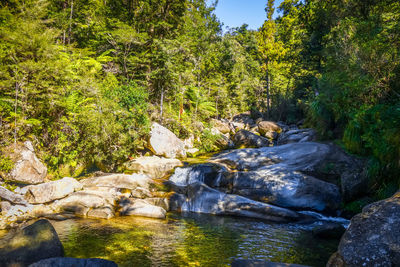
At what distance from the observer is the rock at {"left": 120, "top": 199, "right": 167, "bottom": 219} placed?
6.93 metres

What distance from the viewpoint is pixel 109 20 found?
1520 cm

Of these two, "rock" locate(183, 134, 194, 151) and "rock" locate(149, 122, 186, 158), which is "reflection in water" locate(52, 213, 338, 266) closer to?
"rock" locate(149, 122, 186, 158)

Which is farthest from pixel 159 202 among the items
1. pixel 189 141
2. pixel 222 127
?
pixel 222 127

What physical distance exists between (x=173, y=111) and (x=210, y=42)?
8.96 meters

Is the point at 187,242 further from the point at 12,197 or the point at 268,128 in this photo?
the point at 268,128

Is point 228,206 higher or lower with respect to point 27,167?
lower

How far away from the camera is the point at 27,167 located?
874cm

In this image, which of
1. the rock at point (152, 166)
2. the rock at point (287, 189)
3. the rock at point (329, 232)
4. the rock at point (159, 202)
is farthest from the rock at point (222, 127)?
the rock at point (329, 232)

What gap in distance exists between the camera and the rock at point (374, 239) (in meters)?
2.79

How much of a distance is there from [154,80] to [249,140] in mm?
8144

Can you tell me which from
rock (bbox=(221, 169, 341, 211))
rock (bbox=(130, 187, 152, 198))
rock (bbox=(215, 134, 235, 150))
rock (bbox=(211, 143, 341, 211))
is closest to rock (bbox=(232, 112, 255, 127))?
rock (bbox=(215, 134, 235, 150))

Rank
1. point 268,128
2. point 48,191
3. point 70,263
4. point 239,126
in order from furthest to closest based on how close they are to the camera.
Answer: point 239,126 < point 268,128 < point 48,191 < point 70,263

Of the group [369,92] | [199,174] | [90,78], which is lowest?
[199,174]

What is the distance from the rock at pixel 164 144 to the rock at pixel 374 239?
Answer: 10655mm
